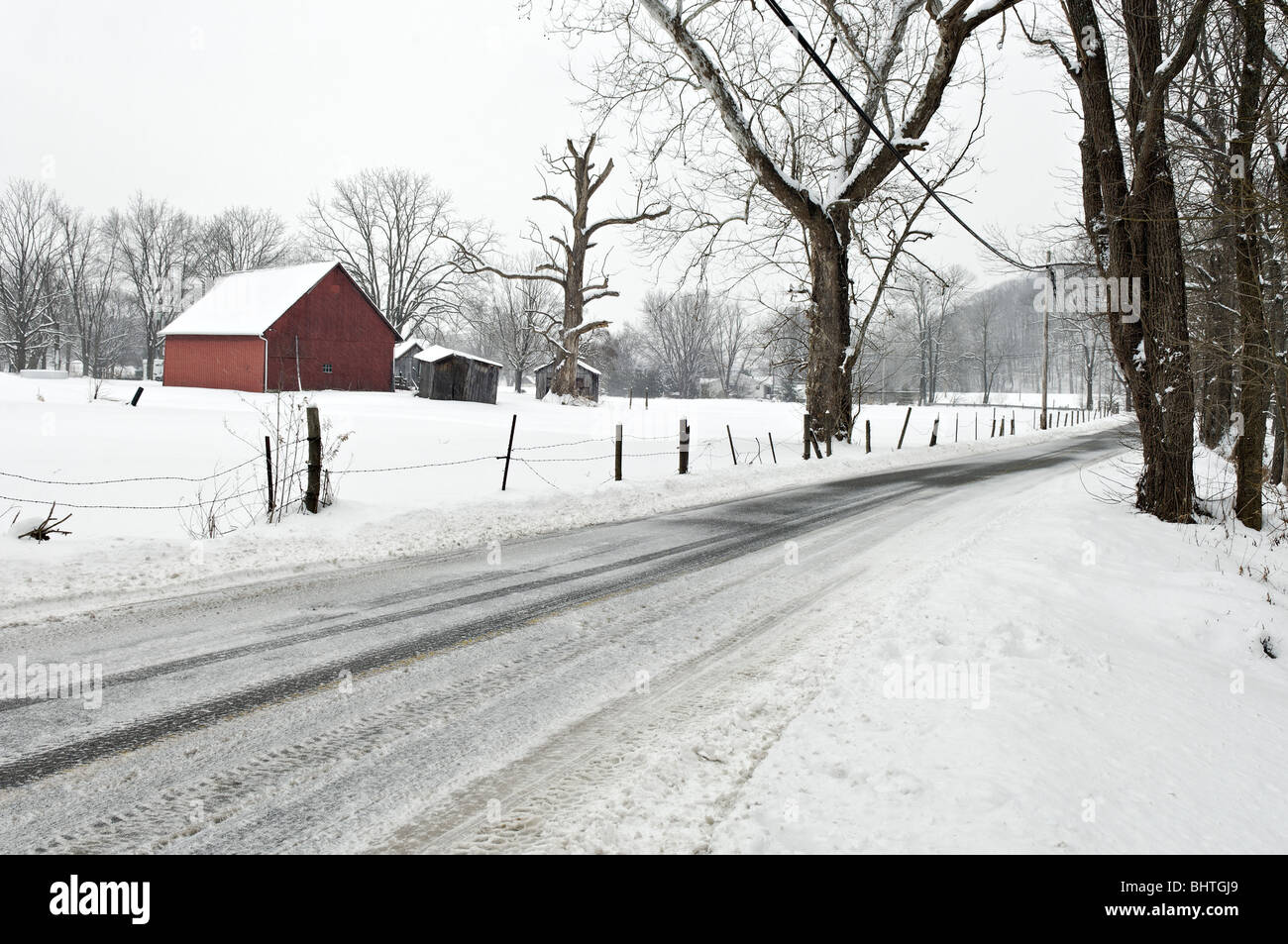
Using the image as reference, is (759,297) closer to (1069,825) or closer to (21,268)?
(1069,825)

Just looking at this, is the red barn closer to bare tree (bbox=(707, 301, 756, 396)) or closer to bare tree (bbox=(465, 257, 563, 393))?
bare tree (bbox=(465, 257, 563, 393))

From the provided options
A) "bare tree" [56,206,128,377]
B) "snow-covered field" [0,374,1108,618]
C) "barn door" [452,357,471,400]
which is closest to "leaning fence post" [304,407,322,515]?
"snow-covered field" [0,374,1108,618]

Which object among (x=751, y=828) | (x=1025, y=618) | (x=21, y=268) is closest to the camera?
(x=751, y=828)

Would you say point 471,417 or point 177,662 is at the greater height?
point 471,417

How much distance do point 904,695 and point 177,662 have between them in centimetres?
413

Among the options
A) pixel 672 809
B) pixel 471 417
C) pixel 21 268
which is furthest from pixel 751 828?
pixel 21 268

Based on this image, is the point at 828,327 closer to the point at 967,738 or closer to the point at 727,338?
the point at 967,738

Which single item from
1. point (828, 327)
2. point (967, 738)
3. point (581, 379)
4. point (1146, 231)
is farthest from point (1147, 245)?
point (581, 379)

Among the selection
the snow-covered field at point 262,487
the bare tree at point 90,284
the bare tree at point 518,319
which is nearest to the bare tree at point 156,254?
the bare tree at point 90,284

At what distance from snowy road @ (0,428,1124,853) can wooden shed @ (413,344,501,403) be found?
29.0 m

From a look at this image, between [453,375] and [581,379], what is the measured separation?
738 inches

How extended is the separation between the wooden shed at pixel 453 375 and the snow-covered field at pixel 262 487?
12633mm
